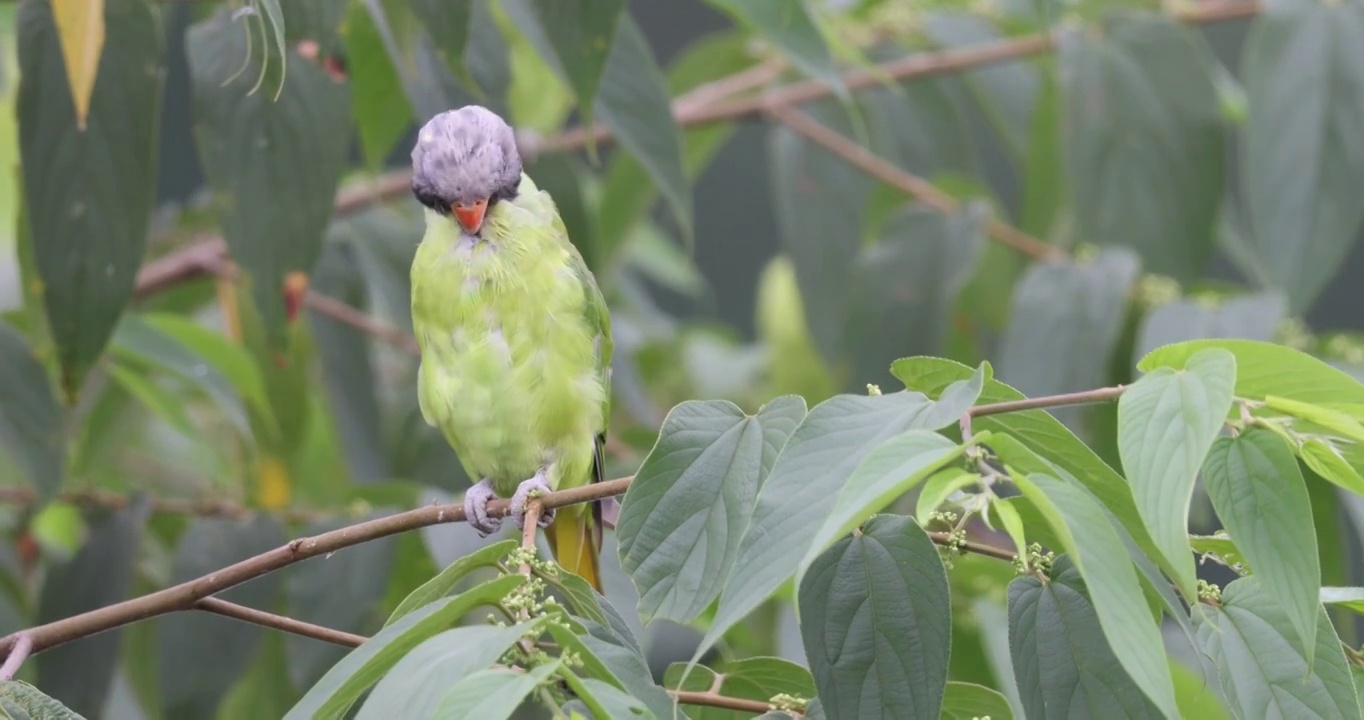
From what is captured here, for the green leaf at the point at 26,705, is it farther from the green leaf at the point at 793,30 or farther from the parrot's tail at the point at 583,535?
the green leaf at the point at 793,30

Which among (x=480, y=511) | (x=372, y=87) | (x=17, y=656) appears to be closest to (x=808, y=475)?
(x=17, y=656)

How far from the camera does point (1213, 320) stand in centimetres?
190

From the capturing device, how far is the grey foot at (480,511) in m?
1.43

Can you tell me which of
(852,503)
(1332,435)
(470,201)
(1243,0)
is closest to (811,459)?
(852,503)

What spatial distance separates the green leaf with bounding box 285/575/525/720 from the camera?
795 millimetres

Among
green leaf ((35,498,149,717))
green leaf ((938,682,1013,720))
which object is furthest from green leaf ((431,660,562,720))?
green leaf ((35,498,149,717))

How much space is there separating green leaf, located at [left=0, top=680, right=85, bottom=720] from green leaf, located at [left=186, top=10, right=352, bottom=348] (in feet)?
2.15

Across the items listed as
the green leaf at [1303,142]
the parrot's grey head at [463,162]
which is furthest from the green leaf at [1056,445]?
the green leaf at [1303,142]

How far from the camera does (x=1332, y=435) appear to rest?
0.89 m

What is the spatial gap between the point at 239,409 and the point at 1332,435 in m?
1.39

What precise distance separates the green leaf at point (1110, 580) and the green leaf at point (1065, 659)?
13 centimetres

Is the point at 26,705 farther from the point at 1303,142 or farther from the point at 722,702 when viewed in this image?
the point at 1303,142

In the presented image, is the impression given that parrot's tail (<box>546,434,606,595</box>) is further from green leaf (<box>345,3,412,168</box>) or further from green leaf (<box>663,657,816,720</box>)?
green leaf (<box>663,657,816,720</box>)

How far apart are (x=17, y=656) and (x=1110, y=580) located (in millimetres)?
717
